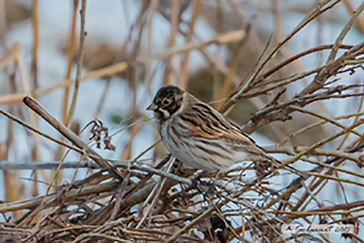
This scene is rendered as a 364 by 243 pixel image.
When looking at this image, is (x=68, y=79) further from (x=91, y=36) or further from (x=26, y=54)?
(x=91, y=36)

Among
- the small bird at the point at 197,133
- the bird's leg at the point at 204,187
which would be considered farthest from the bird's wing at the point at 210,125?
the bird's leg at the point at 204,187

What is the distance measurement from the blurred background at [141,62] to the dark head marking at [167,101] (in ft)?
0.24

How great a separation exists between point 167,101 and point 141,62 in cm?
61

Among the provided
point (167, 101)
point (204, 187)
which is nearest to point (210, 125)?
point (167, 101)

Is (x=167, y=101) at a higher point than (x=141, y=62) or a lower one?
lower

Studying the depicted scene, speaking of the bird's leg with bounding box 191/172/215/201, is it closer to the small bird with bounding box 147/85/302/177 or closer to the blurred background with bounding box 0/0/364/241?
the small bird with bounding box 147/85/302/177

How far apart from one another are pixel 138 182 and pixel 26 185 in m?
1.17

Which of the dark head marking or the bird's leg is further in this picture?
the dark head marking

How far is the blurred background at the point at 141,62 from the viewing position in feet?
7.99

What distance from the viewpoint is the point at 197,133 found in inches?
74.7

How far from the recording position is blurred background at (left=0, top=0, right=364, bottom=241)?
2.44m

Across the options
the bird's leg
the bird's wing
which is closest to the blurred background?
the bird's wing

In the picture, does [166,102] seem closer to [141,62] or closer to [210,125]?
[210,125]

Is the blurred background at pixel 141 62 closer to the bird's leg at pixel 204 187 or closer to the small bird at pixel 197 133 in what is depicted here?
the small bird at pixel 197 133
